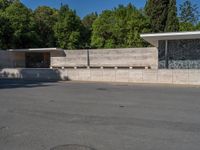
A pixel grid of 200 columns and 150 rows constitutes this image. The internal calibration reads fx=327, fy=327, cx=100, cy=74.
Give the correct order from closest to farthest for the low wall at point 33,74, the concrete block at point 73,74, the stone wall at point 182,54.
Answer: the stone wall at point 182,54 < the concrete block at point 73,74 < the low wall at point 33,74

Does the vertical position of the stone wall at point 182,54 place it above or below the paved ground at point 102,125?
above

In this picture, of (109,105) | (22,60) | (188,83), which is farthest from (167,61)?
(22,60)

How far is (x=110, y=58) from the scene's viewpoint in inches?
1422

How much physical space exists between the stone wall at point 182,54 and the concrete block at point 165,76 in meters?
2.27

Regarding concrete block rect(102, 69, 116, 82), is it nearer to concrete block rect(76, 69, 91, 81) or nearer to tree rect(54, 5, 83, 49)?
concrete block rect(76, 69, 91, 81)

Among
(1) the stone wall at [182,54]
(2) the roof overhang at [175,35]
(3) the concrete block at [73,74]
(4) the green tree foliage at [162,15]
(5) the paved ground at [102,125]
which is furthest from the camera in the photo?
(4) the green tree foliage at [162,15]

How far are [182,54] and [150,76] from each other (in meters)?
3.31

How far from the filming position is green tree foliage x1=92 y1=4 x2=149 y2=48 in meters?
46.2

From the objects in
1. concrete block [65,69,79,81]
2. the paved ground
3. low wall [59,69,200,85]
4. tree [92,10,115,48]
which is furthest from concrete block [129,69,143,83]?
tree [92,10,115,48]

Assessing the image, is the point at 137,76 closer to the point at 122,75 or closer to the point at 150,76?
the point at 150,76

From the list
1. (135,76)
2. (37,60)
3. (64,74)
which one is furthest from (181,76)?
(37,60)

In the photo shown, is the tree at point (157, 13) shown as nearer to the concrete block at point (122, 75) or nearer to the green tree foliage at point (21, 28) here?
the green tree foliage at point (21, 28)

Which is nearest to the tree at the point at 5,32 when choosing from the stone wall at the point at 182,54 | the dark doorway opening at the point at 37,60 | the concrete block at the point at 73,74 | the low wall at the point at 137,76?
the dark doorway opening at the point at 37,60

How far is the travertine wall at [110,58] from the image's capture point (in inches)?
1323
